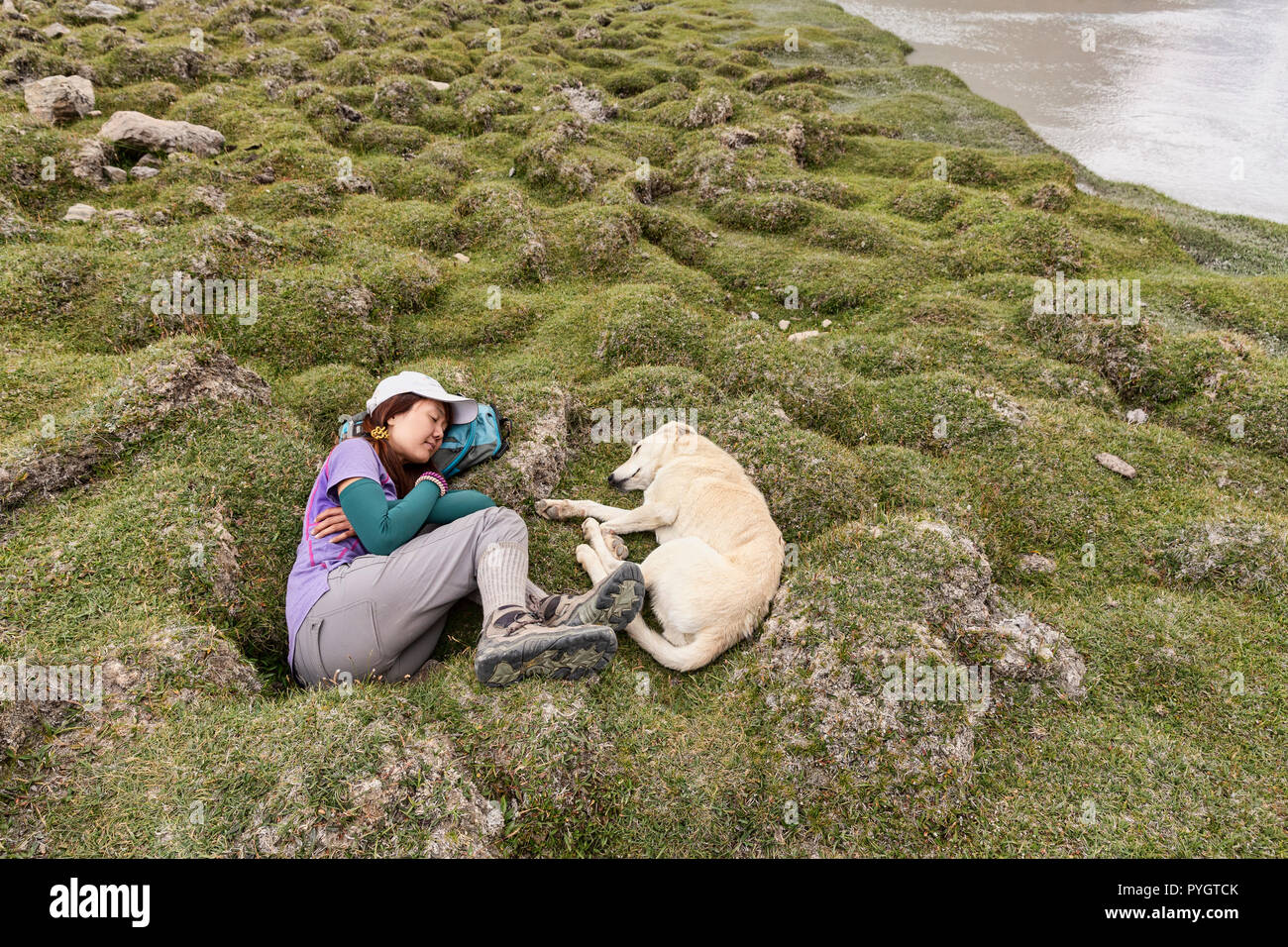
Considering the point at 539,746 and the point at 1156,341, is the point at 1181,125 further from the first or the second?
the point at 539,746

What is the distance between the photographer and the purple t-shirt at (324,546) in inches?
227

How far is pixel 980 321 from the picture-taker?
12922 millimetres

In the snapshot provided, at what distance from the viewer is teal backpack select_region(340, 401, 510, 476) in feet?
25.1

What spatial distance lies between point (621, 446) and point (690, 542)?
2.97 m

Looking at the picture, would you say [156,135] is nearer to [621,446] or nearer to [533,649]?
[621,446]

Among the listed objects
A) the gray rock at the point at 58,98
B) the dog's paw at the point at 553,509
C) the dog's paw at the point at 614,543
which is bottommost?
the dog's paw at the point at 614,543

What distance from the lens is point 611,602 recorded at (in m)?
5.77

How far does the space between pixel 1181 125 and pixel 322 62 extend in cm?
3727

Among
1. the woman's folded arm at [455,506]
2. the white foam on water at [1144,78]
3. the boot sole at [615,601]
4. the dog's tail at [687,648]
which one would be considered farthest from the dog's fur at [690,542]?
the white foam on water at [1144,78]

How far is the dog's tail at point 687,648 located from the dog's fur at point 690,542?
0.04ft

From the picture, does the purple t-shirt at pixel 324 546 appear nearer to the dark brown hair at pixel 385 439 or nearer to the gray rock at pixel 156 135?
the dark brown hair at pixel 385 439

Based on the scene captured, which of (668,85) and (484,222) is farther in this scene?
(668,85)

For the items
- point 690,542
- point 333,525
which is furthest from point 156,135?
point 690,542

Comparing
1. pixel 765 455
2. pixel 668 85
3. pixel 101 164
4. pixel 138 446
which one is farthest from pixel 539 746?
pixel 668 85
